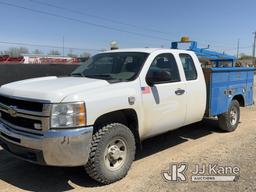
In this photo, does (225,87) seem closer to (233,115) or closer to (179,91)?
(233,115)

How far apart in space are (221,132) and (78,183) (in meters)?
4.17

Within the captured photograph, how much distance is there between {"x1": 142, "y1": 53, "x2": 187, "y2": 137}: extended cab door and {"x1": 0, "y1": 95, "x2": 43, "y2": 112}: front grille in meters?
1.59

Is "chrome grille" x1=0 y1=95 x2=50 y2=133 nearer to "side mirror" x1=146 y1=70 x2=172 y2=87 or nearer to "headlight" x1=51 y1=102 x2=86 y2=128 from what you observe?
"headlight" x1=51 y1=102 x2=86 y2=128

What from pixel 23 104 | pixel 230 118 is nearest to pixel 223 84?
pixel 230 118

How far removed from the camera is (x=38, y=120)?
373 cm

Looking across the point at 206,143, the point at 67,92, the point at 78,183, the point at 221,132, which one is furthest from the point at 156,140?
the point at 67,92

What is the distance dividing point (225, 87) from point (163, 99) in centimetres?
232

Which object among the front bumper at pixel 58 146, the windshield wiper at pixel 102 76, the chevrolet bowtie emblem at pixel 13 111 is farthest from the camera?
the windshield wiper at pixel 102 76

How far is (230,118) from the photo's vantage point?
7156mm

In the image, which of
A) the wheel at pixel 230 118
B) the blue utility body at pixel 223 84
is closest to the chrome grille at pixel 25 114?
the blue utility body at pixel 223 84

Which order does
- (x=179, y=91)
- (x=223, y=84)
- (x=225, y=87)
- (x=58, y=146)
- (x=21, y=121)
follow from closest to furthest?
(x=58, y=146)
(x=21, y=121)
(x=179, y=91)
(x=223, y=84)
(x=225, y=87)

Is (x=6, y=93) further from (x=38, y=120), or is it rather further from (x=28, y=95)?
(x=38, y=120)

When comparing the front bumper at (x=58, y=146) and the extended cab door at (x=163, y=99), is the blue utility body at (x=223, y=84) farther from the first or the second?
the front bumper at (x=58, y=146)

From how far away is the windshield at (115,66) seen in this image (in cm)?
480
